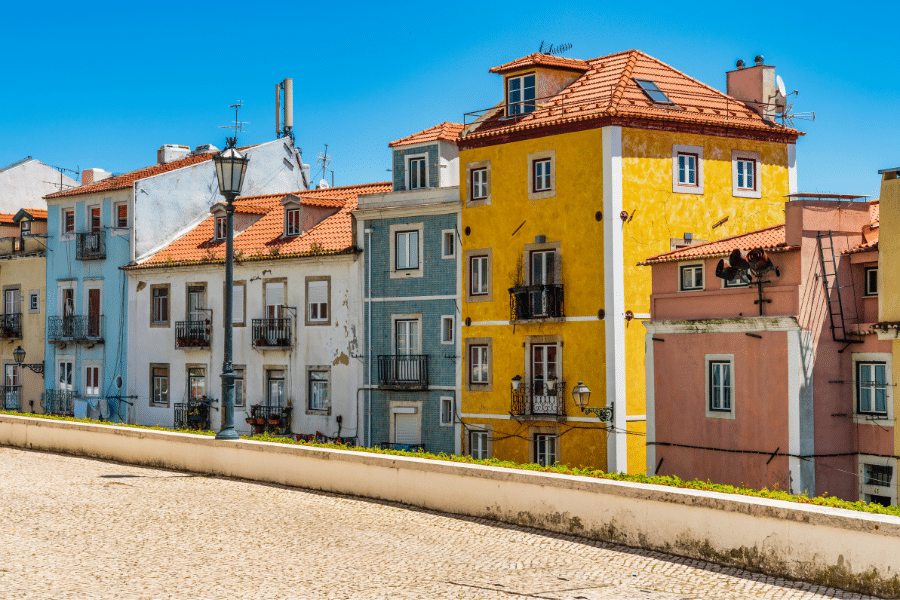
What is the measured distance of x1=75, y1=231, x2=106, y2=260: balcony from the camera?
4434cm

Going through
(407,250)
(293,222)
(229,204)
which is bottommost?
(229,204)

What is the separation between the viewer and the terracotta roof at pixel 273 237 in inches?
1484

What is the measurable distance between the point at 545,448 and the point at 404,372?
5.92 metres

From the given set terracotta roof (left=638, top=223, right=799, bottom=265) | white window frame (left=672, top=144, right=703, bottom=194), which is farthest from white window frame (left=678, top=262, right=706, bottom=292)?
white window frame (left=672, top=144, right=703, bottom=194)

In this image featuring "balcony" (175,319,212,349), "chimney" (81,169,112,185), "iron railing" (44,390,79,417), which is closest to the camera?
"balcony" (175,319,212,349)

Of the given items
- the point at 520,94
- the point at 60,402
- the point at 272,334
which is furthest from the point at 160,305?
the point at 520,94

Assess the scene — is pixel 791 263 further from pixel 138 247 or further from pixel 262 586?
pixel 138 247

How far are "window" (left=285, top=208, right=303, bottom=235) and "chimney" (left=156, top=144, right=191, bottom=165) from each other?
13546mm

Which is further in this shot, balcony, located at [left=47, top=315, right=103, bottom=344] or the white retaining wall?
balcony, located at [left=47, top=315, right=103, bottom=344]

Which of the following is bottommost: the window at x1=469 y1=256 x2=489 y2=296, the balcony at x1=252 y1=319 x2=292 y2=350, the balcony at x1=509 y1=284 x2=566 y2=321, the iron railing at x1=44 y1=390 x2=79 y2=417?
the iron railing at x1=44 y1=390 x2=79 y2=417

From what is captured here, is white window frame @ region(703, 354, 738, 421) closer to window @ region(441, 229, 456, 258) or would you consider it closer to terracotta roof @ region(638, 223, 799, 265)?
terracotta roof @ region(638, 223, 799, 265)

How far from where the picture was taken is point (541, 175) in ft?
107

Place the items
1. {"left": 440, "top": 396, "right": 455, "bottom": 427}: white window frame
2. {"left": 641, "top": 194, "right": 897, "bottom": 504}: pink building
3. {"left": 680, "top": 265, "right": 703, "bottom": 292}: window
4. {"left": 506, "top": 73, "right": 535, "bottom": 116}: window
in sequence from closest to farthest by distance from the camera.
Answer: {"left": 641, "top": 194, "right": 897, "bottom": 504}: pink building, {"left": 680, "top": 265, "right": 703, "bottom": 292}: window, {"left": 506, "top": 73, "right": 535, "bottom": 116}: window, {"left": 440, "top": 396, "right": 455, "bottom": 427}: white window frame

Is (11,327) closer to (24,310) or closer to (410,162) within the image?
(24,310)
